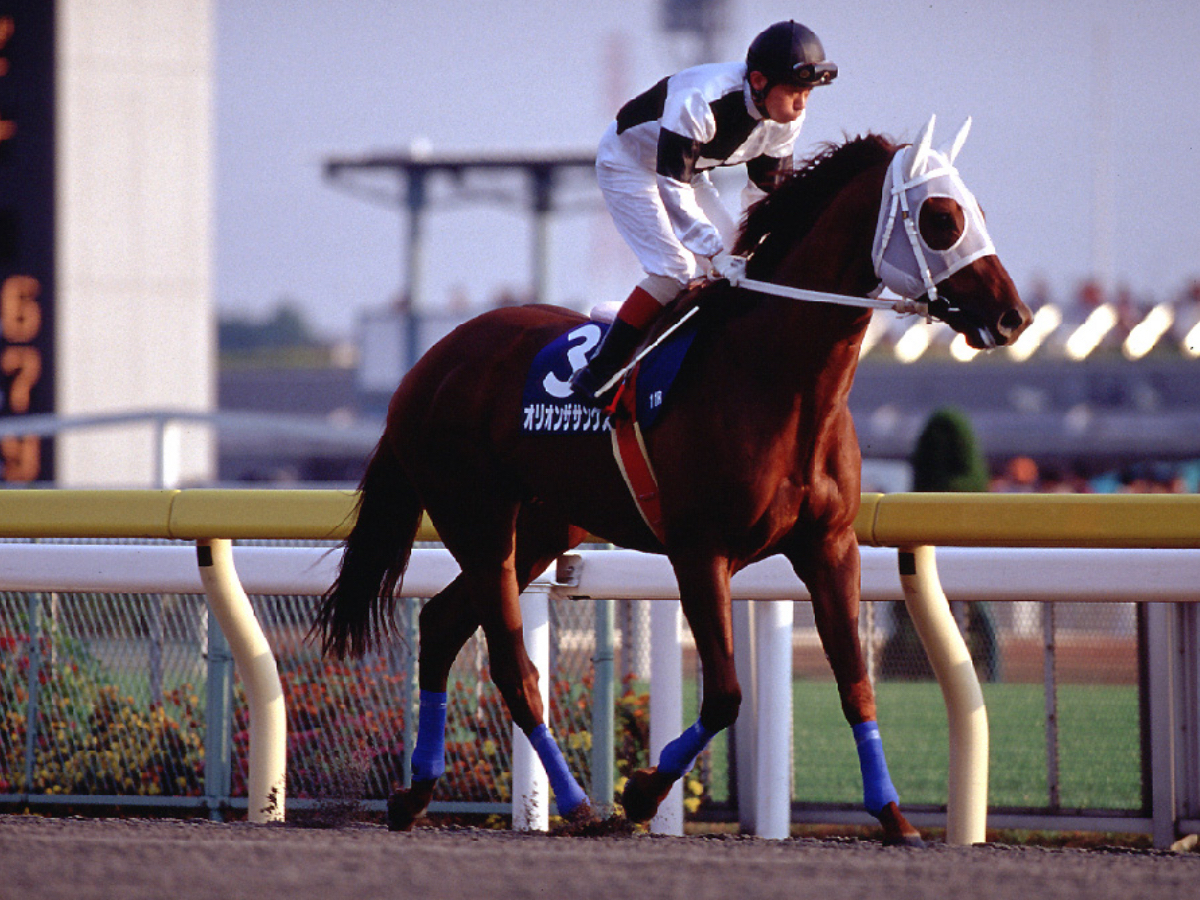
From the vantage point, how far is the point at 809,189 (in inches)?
143

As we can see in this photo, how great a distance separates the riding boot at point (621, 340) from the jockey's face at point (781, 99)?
510mm

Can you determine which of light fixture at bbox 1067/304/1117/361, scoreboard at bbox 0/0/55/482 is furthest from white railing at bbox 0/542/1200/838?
scoreboard at bbox 0/0/55/482

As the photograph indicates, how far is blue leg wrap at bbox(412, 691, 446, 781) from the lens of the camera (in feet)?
13.4

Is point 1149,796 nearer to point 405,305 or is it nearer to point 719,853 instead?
point 719,853

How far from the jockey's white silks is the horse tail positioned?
1622mm

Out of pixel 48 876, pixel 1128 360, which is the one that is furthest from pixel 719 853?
pixel 1128 360

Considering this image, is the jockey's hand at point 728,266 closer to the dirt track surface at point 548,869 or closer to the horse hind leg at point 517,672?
the horse hind leg at point 517,672

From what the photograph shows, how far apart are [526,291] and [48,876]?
2597 centimetres

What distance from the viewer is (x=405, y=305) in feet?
81.9

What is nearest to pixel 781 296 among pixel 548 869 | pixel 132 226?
pixel 548 869

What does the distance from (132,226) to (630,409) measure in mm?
11836

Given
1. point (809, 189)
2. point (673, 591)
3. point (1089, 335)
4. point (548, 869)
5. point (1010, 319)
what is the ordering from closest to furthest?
1. point (548, 869)
2. point (1010, 319)
3. point (809, 189)
4. point (673, 591)
5. point (1089, 335)

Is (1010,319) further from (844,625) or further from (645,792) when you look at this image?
(645,792)

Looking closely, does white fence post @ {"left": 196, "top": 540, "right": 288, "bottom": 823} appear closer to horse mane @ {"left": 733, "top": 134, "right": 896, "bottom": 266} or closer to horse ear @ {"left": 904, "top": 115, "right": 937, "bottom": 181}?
horse mane @ {"left": 733, "top": 134, "right": 896, "bottom": 266}
